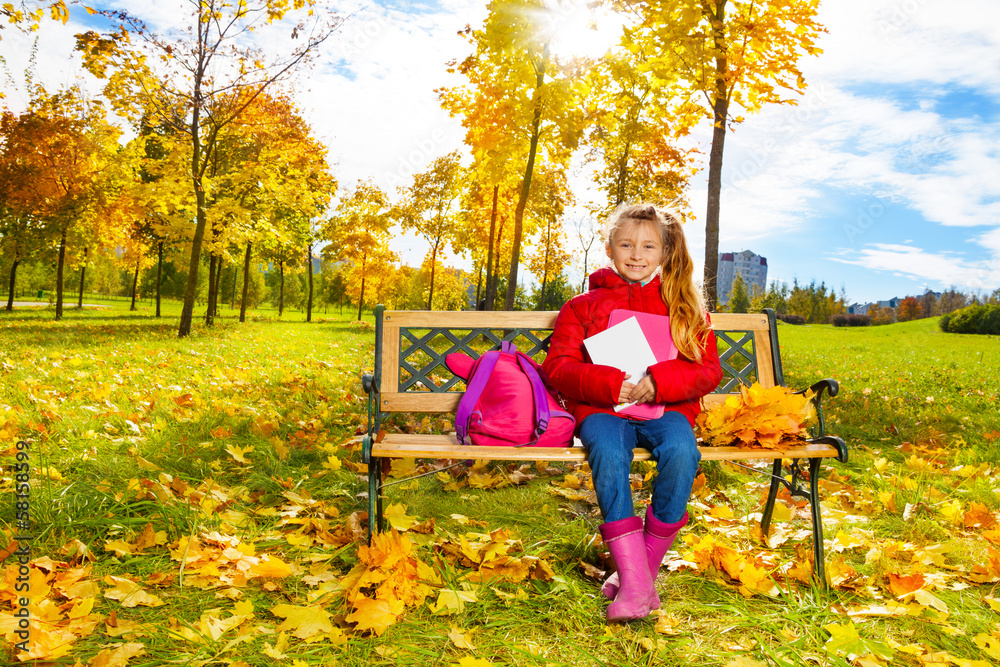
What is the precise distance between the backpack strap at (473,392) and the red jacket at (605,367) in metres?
0.27

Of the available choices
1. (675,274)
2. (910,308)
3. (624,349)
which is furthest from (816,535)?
(910,308)

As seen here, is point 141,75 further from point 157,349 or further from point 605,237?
point 605,237

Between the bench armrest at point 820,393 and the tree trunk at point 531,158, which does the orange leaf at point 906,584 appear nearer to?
the bench armrest at point 820,393

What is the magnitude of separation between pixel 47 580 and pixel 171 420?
2.27 m

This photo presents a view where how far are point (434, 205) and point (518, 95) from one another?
14.3 metres

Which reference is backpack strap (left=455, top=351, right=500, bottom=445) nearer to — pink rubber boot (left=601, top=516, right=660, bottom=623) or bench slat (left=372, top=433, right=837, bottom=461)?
bench slat (left=372, top=433, right=837, bottom=461)

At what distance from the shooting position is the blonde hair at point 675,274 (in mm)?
2791

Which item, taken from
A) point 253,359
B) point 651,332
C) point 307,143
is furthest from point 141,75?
point 651,332

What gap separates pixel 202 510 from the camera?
2887mm

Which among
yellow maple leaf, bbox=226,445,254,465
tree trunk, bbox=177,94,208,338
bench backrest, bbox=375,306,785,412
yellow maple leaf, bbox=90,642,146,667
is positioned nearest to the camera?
yellow maple leaf, bbox=90,642,146,667

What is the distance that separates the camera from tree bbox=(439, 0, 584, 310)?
810 centimetres

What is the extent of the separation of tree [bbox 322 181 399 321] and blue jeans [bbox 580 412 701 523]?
2261 cm

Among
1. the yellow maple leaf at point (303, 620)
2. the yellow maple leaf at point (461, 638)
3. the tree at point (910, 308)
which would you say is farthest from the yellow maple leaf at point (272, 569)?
the tree at point (910, 308)

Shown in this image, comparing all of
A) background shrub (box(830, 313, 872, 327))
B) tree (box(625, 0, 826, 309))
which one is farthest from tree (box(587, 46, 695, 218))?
background shrub (box(830, 313, 872, 327))
